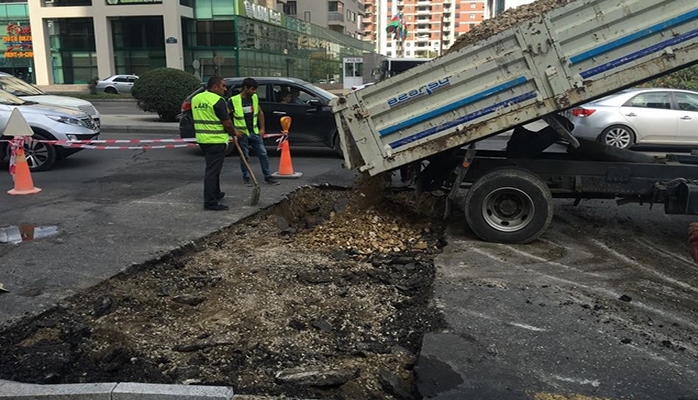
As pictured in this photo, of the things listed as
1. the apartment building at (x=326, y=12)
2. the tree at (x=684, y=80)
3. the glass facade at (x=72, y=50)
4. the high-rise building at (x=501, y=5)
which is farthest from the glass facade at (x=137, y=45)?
the tree at (x=684, y=80)

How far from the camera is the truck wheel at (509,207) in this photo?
6137 millimetres

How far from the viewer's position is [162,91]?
18797 mm

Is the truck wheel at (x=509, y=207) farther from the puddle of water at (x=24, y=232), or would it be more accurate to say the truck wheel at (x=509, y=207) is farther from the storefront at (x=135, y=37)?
the storefront at (x=135, y=37)

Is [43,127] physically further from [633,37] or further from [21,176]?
[633,37]

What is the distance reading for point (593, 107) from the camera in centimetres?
1284

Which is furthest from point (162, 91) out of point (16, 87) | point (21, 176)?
point (21, 176)

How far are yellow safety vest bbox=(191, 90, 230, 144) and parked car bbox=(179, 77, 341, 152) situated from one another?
4716 mm

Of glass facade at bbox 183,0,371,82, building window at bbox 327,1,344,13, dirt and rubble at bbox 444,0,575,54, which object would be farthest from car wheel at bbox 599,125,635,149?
building window at bbox 327,1,344,13

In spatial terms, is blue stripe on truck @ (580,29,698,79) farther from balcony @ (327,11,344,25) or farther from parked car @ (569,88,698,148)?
balcony @ (327,11,344,25)

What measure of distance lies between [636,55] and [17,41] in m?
56.1

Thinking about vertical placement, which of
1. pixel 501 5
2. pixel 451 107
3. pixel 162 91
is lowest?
pixel 451 107

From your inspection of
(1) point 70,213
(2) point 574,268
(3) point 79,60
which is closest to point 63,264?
(1) point 70,213

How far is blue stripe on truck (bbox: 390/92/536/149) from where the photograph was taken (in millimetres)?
5751

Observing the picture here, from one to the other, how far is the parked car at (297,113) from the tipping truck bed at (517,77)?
5.92m
